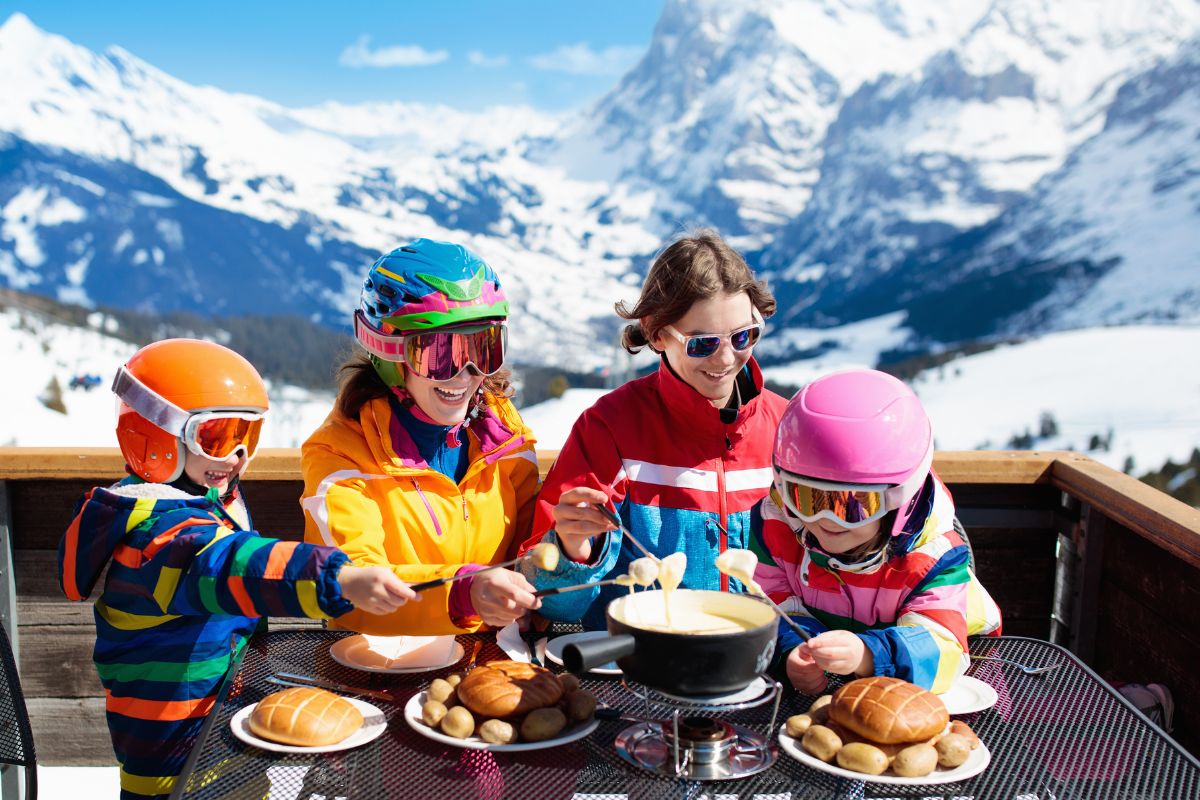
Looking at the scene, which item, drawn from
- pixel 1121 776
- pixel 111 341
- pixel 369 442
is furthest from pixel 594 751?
pixel 111 341

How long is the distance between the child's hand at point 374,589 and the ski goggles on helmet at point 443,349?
80 cm

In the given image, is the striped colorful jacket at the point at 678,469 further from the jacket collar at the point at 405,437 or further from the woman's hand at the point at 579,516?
the woman's hand at the point at 579,516

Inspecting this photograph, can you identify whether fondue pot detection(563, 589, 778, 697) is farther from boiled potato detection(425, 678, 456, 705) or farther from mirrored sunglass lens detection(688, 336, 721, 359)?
mirrored sunglass lens detection(688, 336, 721, 359)

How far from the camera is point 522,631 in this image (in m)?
2.55

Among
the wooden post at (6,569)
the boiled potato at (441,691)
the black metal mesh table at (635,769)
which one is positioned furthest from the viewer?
the wooden post at (6,569)

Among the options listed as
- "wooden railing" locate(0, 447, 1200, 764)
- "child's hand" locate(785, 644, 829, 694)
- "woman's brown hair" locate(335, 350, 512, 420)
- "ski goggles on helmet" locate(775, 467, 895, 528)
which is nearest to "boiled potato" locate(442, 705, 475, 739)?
"child's hand" locate(785, 644, 829, 694)

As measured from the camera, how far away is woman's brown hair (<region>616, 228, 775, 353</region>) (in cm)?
290

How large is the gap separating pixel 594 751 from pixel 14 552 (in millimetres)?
2789

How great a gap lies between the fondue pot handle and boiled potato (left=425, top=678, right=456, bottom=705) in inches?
17.8

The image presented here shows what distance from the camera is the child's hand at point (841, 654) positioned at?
2074mm

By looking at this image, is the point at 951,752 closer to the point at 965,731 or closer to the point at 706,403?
the point at 965,731

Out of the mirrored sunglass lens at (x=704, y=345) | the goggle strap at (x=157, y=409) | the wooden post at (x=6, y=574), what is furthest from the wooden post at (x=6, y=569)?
the mirrored sunglass lens at (x=704, y=345)

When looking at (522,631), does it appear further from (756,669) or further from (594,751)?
(756,669)

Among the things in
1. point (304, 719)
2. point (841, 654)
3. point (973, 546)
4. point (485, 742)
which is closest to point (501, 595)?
point (485, 742)
